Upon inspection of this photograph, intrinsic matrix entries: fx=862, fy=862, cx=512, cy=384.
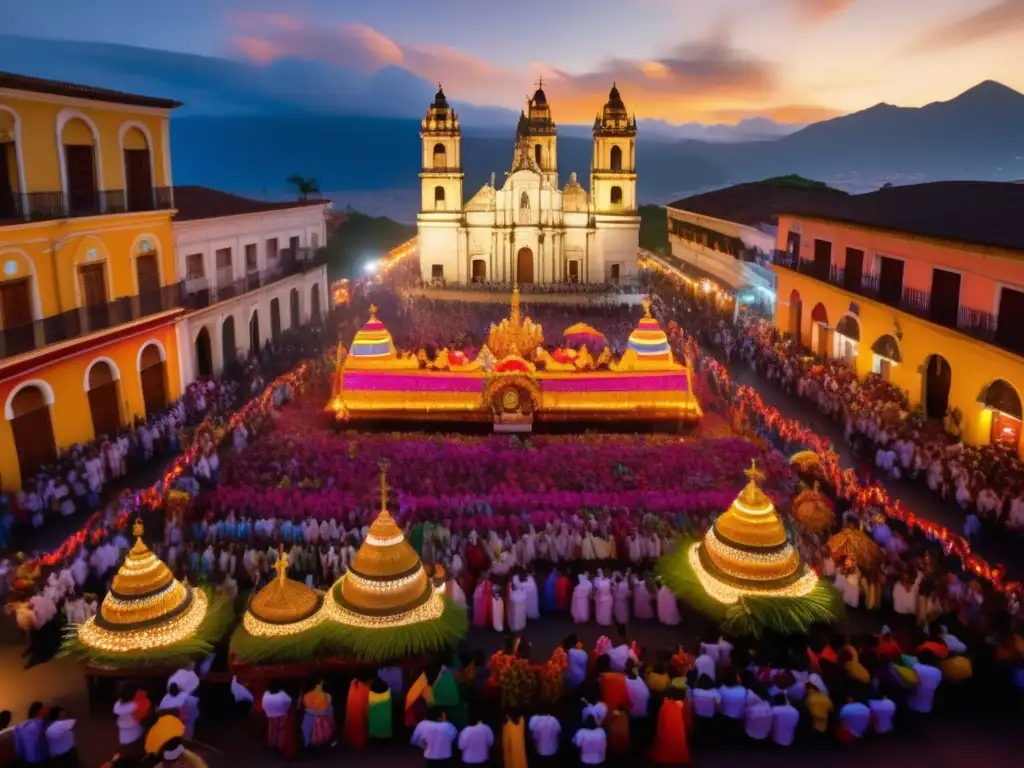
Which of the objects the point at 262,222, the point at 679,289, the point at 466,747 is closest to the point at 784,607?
the point at 466,747

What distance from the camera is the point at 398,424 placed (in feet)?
76.3

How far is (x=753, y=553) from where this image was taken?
40.9ft

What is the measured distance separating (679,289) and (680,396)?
26907 millimetres

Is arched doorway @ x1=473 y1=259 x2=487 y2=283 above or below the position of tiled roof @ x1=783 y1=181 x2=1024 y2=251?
below

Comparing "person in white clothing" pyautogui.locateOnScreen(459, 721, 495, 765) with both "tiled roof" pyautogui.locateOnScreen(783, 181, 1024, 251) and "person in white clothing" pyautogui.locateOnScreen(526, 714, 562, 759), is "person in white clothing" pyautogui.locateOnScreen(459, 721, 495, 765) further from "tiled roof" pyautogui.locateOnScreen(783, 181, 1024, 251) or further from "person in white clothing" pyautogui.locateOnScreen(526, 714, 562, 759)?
"tiled roof" pyautogui.locateOnScreen(783, 181, 1024, 251)

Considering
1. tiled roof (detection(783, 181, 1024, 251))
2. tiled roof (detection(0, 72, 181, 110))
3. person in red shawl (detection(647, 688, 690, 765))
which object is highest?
tiled roof (detection(0, 72, 181, 110))

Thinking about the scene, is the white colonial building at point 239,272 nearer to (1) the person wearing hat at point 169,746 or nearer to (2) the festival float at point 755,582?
(1) the person wearing hat at point 169,746

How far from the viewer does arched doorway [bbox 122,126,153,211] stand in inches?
906

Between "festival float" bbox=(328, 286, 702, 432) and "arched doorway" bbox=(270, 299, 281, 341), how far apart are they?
41.4 ft

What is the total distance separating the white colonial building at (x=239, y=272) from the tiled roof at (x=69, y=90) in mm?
4312

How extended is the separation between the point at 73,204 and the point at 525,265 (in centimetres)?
3468

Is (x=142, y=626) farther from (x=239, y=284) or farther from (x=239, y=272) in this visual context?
(x=239, y=272)

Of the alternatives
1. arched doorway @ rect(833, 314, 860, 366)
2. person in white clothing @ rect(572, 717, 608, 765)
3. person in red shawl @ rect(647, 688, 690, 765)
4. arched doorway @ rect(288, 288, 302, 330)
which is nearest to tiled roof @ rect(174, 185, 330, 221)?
arched doorway @ rect(288, 288, 302, 330)

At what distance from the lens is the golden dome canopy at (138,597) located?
11.2 m
